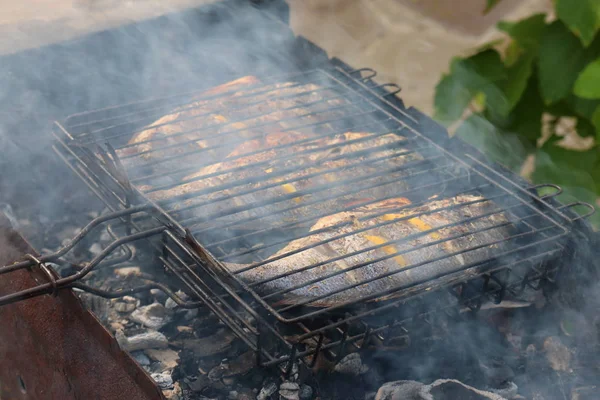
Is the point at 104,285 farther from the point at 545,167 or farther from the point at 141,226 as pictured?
the point at 545,167

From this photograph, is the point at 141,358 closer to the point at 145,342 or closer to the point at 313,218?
the point at 145,342

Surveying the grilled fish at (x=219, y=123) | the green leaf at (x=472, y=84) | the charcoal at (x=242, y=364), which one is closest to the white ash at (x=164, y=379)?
the charcoal at (x=242, y=364)

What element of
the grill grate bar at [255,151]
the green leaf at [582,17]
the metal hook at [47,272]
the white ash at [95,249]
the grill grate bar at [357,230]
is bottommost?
the white ash at [95,249]

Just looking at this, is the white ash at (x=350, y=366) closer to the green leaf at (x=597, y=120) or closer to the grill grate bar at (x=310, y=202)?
the grill grate bar at (x=310, y=202)

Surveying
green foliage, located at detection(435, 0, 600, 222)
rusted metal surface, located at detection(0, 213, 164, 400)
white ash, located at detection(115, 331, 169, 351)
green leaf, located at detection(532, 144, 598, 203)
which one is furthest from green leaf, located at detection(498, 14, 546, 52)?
rusted metal surface, located at detection(0, 213, 164, 400)

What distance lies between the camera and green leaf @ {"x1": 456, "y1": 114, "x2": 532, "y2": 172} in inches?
164

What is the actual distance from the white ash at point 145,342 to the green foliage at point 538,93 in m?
1.83

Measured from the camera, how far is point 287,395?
276 cm

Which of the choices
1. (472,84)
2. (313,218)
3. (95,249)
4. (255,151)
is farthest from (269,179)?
(472,84)

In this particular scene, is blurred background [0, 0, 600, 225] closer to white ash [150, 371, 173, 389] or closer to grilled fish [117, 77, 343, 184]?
grilled fish [117, 77, 343, 184]

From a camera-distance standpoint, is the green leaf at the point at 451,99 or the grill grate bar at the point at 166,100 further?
the green leaf at the point at 451,99

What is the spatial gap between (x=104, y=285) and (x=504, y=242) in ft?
5.77

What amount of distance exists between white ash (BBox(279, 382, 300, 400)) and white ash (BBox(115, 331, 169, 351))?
1.86ft

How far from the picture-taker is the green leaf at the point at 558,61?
12.5 feet
